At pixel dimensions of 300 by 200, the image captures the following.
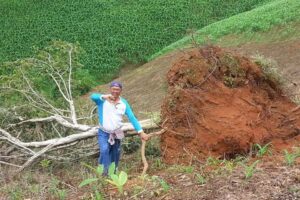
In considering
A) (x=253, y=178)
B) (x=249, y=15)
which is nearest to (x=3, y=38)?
(x=249, y=15)

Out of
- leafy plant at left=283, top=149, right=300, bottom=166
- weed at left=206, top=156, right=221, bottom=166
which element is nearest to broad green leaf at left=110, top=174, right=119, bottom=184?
weed at left=206, top=156, right=221, bottom=166

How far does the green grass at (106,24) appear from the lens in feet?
71.8

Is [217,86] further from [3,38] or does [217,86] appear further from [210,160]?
[3,38]

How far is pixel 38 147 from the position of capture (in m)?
8.76

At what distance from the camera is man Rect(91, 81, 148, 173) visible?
7.43 m

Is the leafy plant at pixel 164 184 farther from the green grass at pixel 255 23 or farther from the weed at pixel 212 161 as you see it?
the green grass at pixel 255 23

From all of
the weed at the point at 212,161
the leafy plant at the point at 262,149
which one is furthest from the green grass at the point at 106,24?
the weed at the point at 212,161

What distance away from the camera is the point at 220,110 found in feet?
24.2

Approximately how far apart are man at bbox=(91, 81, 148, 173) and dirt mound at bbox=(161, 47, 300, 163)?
0.49 meters

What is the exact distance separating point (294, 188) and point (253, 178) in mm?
407

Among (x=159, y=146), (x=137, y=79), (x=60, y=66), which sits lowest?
(x=137, y=79)

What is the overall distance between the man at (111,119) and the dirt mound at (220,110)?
0.49m

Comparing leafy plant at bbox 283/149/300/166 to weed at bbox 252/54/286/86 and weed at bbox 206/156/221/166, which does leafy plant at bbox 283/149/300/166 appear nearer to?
weed at bbox 206/156/221/166

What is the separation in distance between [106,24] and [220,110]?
16737 mm
